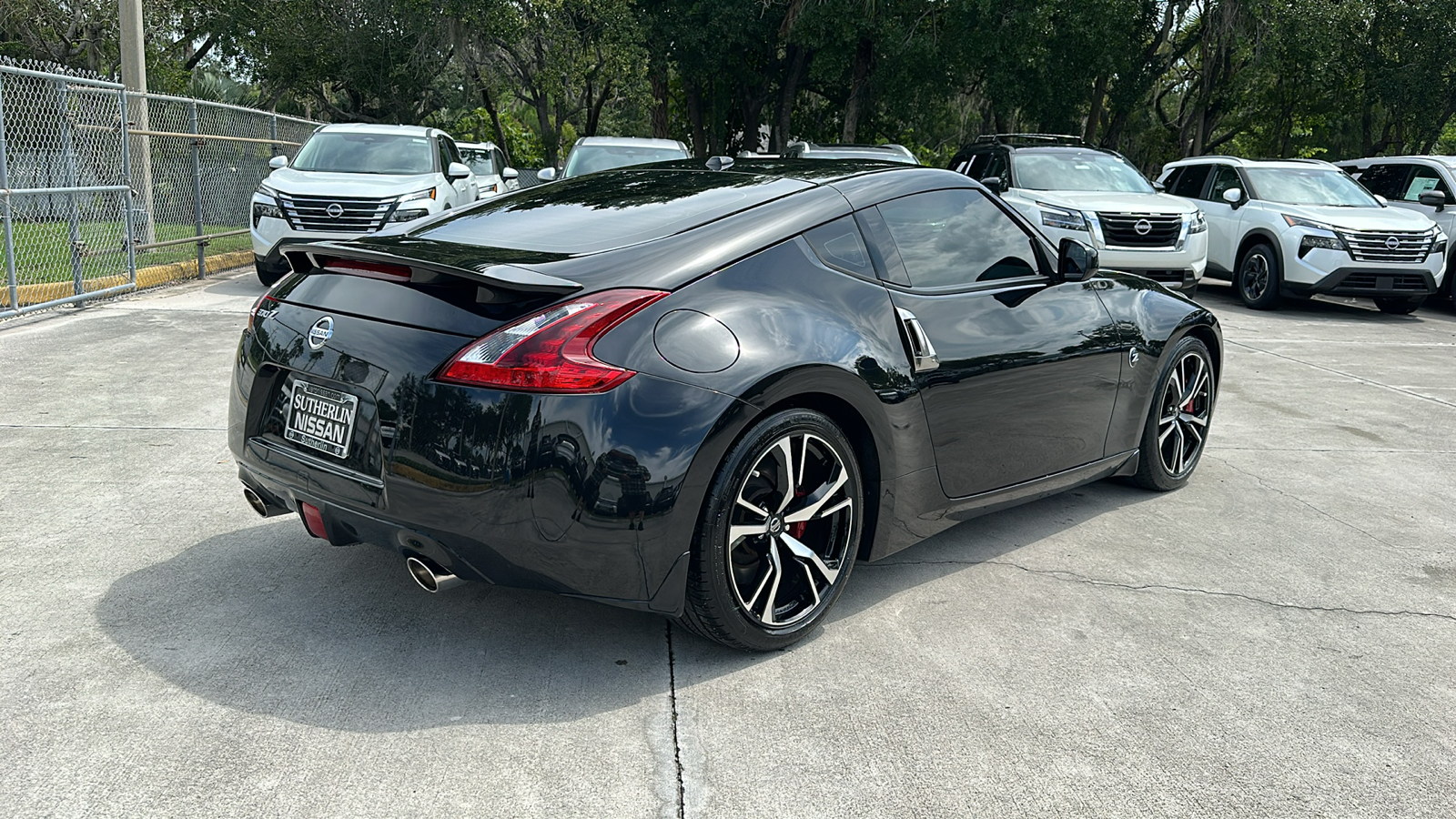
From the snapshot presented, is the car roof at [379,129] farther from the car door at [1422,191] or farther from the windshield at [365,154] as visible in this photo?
the car door at [1422,191]

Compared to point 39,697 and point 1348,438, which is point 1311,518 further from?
point 39,697

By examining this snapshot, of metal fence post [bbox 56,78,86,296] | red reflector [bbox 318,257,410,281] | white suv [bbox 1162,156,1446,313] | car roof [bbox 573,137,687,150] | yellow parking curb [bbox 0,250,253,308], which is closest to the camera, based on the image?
red reflector [bbox 318,257,410,281]

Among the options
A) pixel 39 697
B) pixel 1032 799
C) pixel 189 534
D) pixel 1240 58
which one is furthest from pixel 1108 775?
pixel 1240 58

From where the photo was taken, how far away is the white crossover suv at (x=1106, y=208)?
13703 millimetres

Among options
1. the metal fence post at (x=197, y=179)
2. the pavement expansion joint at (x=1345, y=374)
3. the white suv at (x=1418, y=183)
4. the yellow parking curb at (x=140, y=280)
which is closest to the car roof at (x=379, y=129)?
the metal fence post at (x=197, y=179)

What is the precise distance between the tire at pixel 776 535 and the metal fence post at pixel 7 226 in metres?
8.50

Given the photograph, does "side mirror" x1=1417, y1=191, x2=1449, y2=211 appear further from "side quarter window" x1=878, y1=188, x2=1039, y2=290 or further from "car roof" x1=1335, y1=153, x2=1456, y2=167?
"side quarter window" x1=878, y1=188, x2=1039, y2=290

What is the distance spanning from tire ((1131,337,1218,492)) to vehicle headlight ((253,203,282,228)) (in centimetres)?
1011

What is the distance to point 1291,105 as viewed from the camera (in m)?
34.6

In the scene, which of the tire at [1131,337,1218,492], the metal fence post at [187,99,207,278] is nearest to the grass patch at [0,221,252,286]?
the metal fence post at [187,99,207,278]

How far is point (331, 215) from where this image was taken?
1278 centimetres

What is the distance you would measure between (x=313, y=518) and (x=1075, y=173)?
42.6 feet

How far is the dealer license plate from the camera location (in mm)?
3430

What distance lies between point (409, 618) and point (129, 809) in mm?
1245
